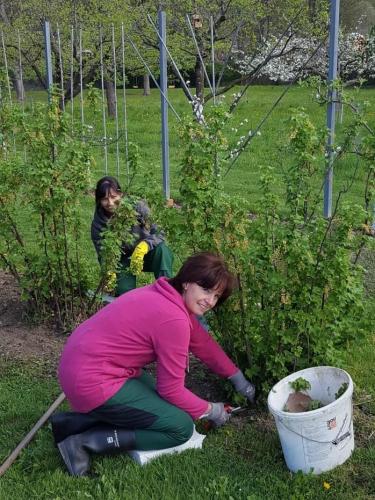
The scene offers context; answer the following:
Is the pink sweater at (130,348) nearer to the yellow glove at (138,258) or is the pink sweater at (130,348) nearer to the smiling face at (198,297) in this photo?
the smiling face at (198,297)

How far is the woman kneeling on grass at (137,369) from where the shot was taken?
289 centimetres

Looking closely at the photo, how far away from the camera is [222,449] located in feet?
10.1

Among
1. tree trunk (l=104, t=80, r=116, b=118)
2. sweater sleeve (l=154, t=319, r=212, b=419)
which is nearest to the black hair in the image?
sweater sleeve (l=154, t=319, r=212, b=419)

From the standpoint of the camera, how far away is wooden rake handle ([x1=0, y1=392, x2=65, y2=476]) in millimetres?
3027

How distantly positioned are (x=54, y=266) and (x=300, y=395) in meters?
2.18

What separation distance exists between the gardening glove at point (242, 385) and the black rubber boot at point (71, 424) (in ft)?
2.38

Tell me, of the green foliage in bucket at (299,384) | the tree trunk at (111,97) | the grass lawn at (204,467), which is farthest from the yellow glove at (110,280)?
the tree trunk at (111,97)

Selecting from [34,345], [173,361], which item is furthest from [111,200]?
[173,361]

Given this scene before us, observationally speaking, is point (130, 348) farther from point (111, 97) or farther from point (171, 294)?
point (111, 97)

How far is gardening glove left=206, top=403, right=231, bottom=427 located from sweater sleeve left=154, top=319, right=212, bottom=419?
0.42 ft

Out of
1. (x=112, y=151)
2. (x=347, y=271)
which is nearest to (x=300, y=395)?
(x=347, y=271)

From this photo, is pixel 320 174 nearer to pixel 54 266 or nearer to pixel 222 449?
pixel 222 449

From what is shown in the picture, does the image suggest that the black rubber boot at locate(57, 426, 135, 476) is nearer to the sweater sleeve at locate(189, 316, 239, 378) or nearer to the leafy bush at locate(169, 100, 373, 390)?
the sweater sleeve at locate(189, 316, 239, 378)

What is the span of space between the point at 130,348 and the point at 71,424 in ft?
1.67
